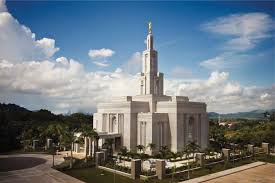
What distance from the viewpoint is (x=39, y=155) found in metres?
49.3

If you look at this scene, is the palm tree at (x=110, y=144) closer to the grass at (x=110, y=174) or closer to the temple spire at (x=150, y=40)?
the grass at (x=110, y=174)

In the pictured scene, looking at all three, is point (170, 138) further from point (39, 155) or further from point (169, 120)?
point (39, 155)

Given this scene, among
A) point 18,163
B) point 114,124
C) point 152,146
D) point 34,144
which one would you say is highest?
point 114,124

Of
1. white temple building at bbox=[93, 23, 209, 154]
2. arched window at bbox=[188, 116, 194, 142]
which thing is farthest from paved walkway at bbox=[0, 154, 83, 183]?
arched window at bbox=[188, 116, 194, 142]

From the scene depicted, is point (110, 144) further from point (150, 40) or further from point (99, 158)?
point (150, 40)

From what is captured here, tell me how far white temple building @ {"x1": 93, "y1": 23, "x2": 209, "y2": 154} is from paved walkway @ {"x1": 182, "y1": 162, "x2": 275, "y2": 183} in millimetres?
13621

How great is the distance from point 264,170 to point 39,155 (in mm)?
38866

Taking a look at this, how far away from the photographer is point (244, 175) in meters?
37.3

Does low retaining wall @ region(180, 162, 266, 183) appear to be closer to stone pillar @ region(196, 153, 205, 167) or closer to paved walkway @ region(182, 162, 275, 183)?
paved walkway @ region(182, 162, 275, 183)

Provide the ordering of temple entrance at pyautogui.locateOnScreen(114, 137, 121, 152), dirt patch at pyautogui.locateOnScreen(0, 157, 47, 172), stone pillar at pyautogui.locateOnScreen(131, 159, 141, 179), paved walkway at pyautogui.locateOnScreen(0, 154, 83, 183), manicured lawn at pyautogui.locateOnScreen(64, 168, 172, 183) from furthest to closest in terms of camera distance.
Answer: temple entrance at pyautogui.locateOnScreen(114, 137, 121, 152)
dirt patch at pyautogui.locateOnScreen(0, 157, 47, 172)
stone pillar at pyautogui.locateOnScreen(131, 159, 141, 179)
manicured lawn at pyautogui.locateOnScreen(64, 168, 172, 183)
paved walkway at pyautogui.locateOnScreen(0, 154, 83, 183)

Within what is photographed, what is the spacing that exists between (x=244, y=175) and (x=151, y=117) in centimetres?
1918

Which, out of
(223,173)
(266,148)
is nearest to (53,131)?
(223,173)

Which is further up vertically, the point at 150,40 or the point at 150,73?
the point at 150,40

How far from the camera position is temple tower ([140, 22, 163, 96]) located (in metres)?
58.5
